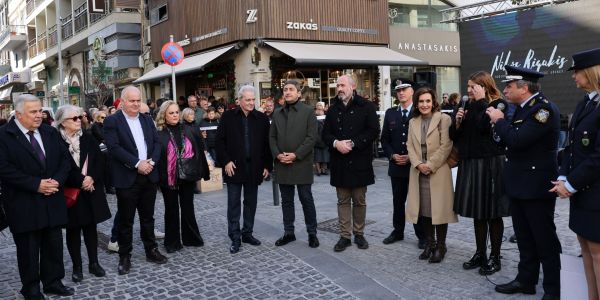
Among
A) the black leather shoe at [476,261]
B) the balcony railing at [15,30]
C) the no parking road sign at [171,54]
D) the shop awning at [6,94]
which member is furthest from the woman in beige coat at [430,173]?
the shop awning at [6,94]

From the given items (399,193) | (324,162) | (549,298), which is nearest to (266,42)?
(324,162)

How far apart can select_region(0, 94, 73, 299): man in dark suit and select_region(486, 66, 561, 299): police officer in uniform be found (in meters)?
3.92

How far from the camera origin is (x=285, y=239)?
6.17m

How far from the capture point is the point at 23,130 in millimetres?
4570

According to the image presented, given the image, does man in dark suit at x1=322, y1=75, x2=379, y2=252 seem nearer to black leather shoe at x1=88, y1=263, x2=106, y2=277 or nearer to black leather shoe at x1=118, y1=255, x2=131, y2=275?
black leather shoe at x1=118, y1=255, x2=131, y2=275


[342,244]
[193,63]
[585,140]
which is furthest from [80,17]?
[585,140]

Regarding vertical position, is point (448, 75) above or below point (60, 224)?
above

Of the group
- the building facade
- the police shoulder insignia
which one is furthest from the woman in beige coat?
the building facade

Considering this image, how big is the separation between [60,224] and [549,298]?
167 inches

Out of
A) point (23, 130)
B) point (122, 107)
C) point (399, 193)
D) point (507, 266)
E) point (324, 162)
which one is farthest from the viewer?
point (324, 162)

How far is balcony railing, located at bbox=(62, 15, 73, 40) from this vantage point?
3008 cm

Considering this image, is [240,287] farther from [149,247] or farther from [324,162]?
[324,162]

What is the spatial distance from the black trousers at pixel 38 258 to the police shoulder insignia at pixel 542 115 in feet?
14.1

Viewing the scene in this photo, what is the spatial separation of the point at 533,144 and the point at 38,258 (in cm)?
440
